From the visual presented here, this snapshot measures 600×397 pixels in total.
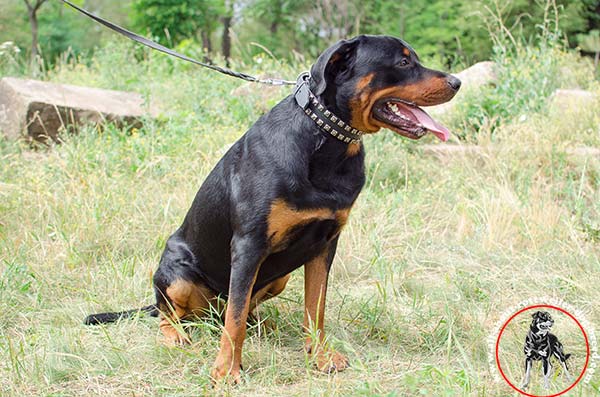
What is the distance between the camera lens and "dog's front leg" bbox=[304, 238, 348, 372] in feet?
10.7

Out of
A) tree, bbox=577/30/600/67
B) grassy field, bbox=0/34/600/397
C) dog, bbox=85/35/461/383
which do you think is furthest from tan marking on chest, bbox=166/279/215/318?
tree, bbox=577/30/600/67

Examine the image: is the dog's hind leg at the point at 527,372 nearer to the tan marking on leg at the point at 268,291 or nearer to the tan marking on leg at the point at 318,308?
the tan marking on leg at the point at 318,308

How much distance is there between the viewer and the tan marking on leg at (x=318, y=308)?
3254 millimetres

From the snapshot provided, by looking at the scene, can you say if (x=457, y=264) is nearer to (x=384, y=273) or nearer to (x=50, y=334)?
(x=384, y=273)

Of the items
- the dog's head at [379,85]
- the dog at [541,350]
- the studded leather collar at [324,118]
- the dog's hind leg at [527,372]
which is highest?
the dog's head at [379,85]

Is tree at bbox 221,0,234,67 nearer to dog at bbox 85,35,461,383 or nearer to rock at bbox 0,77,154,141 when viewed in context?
rock at bbox 0,77,154,141

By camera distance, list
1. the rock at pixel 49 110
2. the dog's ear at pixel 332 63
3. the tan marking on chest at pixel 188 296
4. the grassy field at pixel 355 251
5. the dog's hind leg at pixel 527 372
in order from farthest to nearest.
A: the rock at pixel 49 110
the tan marking on chest at pixel 188 296
the grassy field at pixel 355 251
the dog's ear at pixel 332 63
the dog's hind leg at pixel 527 372

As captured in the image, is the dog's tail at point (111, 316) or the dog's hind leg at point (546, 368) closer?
the dog's hind leg at point (546, 368)

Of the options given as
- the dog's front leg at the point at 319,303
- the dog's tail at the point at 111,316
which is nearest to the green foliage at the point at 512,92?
the dog's front leg at the point at 319,303

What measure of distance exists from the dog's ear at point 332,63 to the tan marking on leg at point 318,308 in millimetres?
836

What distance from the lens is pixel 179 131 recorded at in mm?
6402

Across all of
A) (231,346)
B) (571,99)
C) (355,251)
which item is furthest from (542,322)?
(571,99)

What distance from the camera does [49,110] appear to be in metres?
6.98

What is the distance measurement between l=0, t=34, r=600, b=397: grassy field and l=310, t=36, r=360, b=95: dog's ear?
112 centimetres
